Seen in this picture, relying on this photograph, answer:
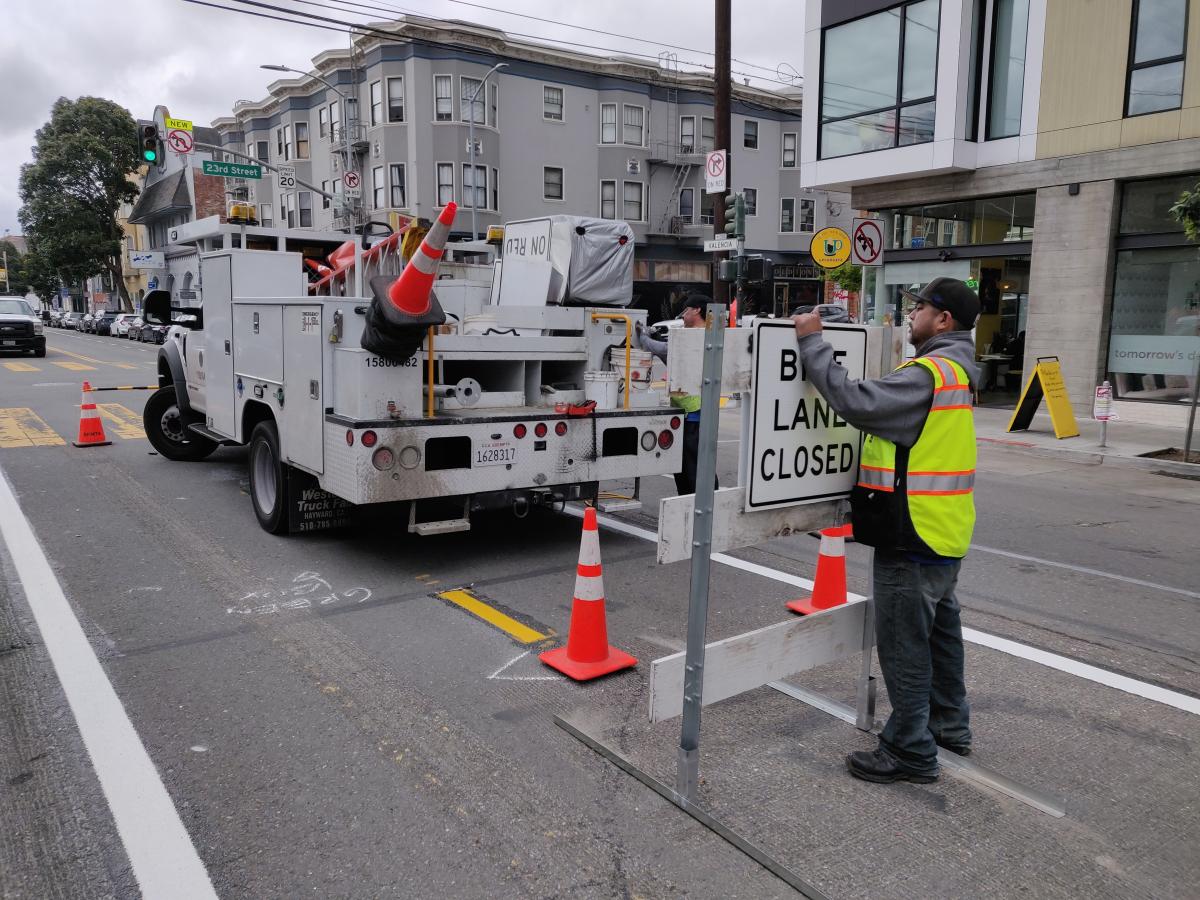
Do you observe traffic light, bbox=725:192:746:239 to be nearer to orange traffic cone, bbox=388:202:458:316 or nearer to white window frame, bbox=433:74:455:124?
orange traffic cone, bbox=388:202:458:316

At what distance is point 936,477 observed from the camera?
3332mm

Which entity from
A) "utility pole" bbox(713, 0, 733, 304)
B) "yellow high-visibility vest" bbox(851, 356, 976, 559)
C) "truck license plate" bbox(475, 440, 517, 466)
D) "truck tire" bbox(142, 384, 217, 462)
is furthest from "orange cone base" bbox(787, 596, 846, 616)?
"utility pole" bbox(713, 0, 733, 304)

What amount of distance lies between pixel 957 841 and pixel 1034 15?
1684 cm

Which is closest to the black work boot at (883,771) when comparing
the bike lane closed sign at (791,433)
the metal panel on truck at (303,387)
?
the bike lane closed sign at (791,433)

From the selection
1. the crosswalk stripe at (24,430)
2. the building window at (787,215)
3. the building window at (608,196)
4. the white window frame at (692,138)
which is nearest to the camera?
the crosswalk stripe at (24,430)

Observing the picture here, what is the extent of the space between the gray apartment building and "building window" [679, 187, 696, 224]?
0.16 feet

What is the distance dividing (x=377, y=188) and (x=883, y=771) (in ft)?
120

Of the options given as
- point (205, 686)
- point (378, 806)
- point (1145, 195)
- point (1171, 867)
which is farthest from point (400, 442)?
point (1145, 195)

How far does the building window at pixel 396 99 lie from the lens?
35.5m

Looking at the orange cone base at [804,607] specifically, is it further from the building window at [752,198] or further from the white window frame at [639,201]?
the building window at [752,198]

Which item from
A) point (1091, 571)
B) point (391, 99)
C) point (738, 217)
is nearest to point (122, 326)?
point (391, 99)

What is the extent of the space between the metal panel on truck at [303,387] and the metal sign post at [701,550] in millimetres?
3494

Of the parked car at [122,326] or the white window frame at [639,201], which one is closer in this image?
the white window frame at [639,201]

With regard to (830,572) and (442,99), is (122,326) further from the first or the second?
(830,572)
